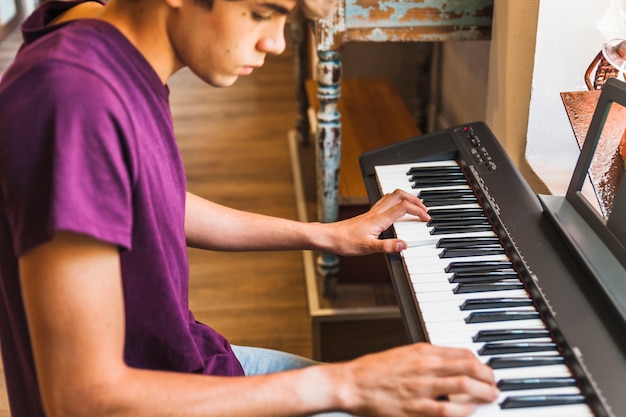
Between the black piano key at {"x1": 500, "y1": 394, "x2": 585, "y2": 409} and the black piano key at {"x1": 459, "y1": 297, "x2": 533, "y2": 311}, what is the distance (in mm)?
181

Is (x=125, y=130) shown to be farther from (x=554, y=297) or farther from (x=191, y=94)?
(x=191, y=94)

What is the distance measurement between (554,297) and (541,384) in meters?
0.16

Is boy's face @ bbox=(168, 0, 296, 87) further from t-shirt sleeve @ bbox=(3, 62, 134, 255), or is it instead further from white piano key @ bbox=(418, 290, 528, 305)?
white piano key @ bbox=(418, 290, 528, 305)

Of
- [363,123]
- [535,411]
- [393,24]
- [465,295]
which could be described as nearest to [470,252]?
[465,295]

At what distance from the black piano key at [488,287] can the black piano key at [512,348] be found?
128 mm

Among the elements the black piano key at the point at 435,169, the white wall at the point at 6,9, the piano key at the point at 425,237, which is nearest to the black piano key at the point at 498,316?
the piano key at the point at 425,237

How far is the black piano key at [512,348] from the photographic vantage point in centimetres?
92

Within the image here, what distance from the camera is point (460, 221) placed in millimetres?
1227

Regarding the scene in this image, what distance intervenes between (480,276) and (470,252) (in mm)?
68

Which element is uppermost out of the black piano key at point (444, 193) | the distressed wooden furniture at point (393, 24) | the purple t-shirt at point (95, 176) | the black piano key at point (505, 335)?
the purple t-shirt at point (95, 176)

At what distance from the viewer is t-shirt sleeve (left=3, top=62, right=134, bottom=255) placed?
717mm

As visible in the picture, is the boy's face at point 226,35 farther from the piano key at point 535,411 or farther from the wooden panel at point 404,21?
the wooden panel at point 404,21

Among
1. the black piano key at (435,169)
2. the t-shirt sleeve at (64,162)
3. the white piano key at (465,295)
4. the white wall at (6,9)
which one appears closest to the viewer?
the t-shirt sleeve at (64,162)

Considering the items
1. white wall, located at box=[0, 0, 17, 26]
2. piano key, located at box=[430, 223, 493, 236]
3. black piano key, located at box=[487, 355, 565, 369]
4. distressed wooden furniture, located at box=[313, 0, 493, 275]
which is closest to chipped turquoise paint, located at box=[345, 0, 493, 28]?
distressed wooden furniture, located at box=[313, 0, 493, 275]
